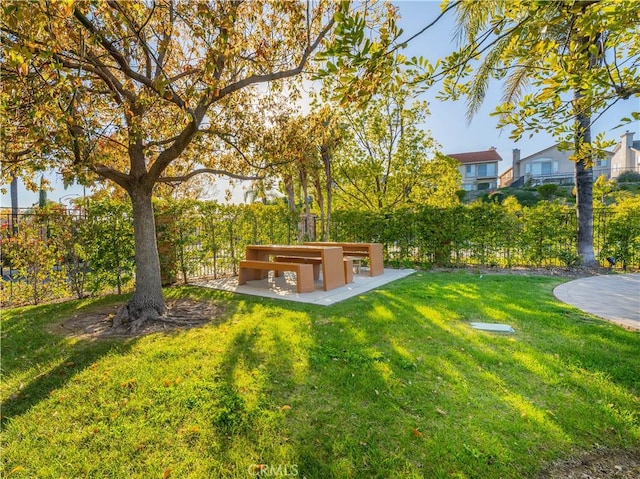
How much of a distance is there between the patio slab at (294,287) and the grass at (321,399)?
159 cm

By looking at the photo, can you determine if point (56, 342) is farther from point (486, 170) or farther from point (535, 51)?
point (486, 170)

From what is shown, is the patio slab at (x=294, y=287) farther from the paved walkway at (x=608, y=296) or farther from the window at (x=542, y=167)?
the window at (x=542, y=167)

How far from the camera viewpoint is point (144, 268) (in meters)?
5.52

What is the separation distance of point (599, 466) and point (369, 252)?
22.9ft

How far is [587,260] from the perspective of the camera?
909cm

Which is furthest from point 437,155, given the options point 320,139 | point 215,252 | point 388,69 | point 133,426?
point 133,426

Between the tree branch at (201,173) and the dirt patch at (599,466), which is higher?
the tree branch at (201,173)

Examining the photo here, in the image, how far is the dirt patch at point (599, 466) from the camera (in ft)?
7.13

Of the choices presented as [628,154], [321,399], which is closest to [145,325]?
[321,399]

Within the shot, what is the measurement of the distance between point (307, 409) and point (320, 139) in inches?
251

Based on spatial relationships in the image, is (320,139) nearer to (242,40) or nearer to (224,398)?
(242,40)

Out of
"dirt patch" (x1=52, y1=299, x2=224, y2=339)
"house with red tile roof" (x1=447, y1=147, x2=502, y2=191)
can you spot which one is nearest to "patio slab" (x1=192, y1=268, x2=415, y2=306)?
"dirt patch" (x1=52, y1=299, x2=224, y2=339)

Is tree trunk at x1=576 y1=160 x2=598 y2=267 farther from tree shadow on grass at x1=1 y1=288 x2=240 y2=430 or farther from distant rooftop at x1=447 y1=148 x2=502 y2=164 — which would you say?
distant rooftop at x1=447 y1=148 x2=502 y2=164

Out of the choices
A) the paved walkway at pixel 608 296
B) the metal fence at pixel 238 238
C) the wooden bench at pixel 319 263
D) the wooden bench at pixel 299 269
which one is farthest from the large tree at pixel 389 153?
the wooden bench at pixel 299 269
